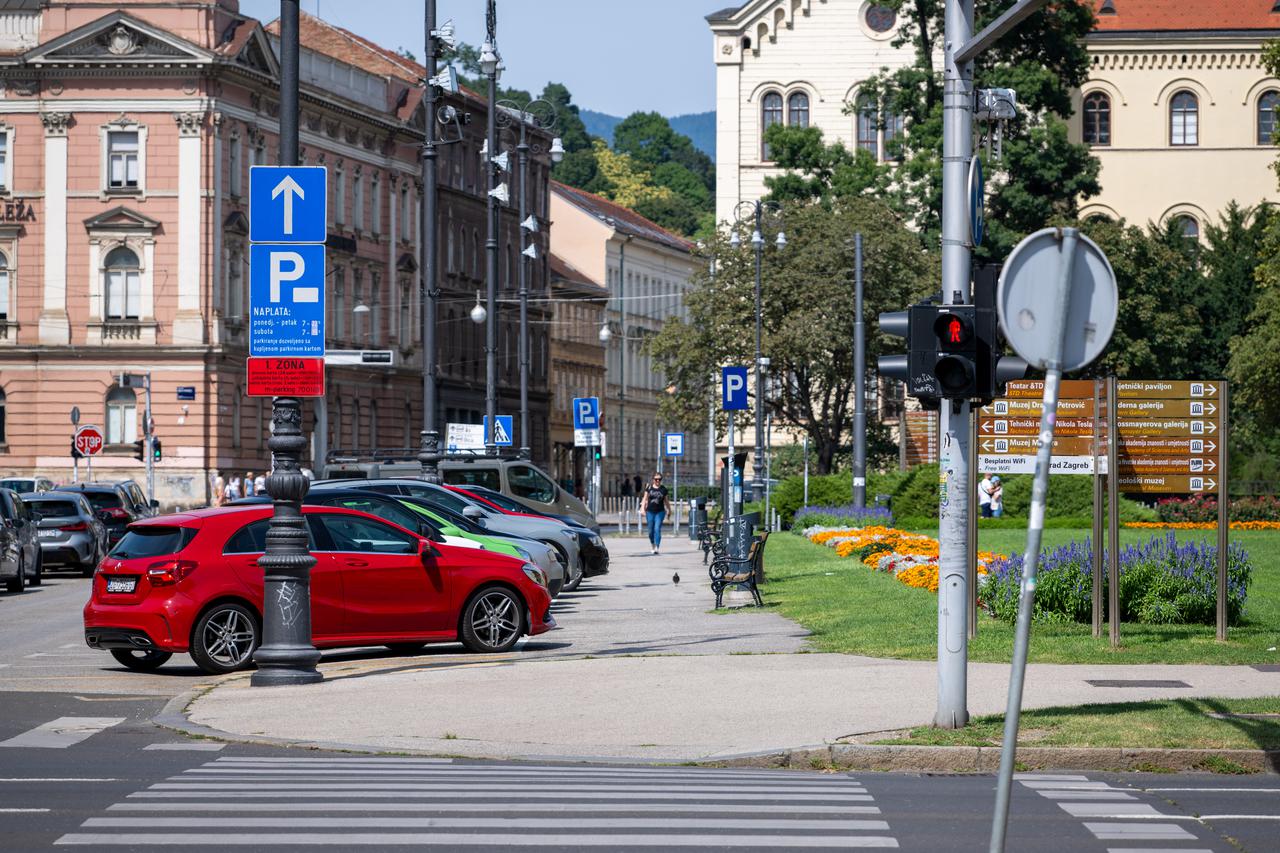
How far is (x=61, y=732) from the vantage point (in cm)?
1510

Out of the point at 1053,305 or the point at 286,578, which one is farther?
the point at 286,578

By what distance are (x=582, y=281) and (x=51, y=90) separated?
157 feet

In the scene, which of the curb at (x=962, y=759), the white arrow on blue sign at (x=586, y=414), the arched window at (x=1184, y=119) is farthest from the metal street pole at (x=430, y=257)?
the arched window at (x=1184, y=119)

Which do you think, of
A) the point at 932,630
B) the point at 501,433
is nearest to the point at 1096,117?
the point at 501,433

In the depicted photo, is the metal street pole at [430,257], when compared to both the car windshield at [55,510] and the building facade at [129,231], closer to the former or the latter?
the car windshield at [55,510]

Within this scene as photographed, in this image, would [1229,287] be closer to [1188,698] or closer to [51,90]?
[51,90]

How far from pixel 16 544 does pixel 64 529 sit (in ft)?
19.0

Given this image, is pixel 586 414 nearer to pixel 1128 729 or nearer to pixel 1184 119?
pixel 1128 729

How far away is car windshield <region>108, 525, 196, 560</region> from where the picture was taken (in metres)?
20.0

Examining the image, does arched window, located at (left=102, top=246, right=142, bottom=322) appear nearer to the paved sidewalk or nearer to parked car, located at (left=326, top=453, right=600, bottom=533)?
parked car, located at (left=326, top=453, right=600, bottom=533)

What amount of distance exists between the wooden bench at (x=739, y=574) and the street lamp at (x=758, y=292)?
26.0 meters

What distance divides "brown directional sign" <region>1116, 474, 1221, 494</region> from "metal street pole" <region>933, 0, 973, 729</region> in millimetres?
7156

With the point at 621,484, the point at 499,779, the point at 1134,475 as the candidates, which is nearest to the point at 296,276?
the point at 499,779

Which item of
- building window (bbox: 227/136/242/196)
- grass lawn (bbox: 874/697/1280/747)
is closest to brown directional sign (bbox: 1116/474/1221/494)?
grass lawn (bbox: 874/697/1280/747)
